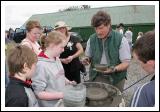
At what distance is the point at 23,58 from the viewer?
1731mm

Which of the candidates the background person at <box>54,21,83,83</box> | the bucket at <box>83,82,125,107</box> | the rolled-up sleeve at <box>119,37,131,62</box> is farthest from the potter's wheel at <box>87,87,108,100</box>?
the background person at <box>54,21,83,83</box>

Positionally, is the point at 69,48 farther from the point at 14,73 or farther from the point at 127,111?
the point at 127,111

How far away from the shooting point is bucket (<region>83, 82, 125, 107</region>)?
1767 mm

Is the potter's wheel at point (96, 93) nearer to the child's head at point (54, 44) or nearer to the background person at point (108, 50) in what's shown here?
the child's head at point (54, 44)

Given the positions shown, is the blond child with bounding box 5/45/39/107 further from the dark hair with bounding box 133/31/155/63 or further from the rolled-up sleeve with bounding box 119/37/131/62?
the rolled-up sleeve with bounding box 119/37/131/62

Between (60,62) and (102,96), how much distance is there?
526 mm

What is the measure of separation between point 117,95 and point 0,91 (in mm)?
986

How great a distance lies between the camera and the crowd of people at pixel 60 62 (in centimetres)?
153

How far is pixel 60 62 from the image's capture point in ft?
7.35

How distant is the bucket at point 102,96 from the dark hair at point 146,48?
38cm

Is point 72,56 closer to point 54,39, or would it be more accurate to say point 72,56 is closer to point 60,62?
point 60,62

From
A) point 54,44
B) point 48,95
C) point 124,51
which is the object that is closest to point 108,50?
point 124,51

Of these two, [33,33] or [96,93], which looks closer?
[96,93]

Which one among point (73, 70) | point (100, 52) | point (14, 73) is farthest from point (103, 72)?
point (14, 73)
